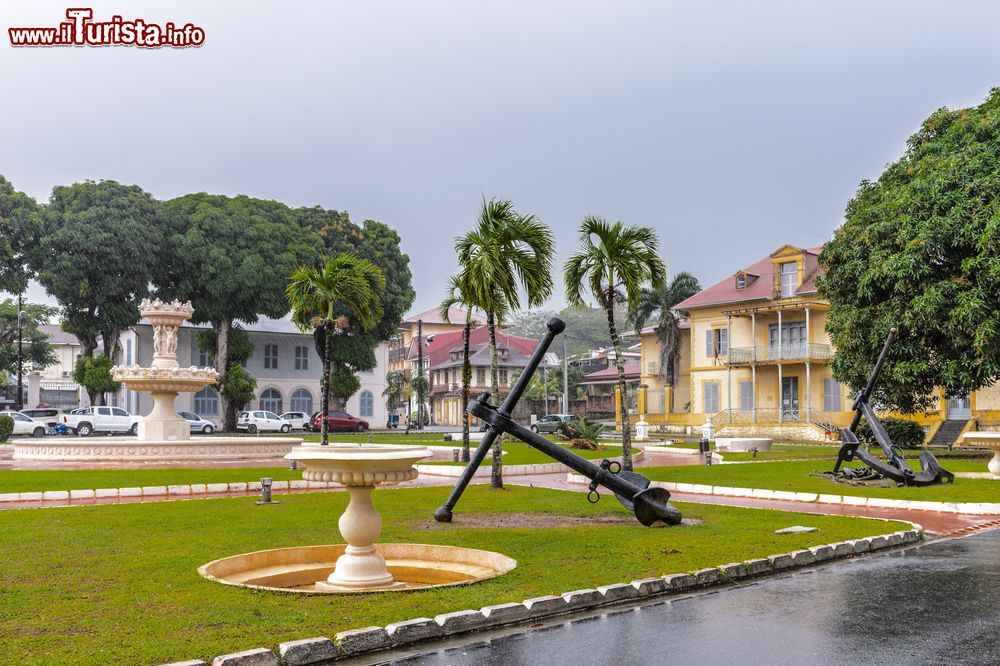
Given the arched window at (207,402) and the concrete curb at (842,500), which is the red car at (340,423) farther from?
the concrete curb at (842,500)

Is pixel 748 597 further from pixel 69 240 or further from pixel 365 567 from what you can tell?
pixel 69 240

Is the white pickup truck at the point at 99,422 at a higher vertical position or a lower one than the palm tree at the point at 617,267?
lower

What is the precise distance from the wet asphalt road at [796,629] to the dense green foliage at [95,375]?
151 ft

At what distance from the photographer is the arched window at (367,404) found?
66.2 meters

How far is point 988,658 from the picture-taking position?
21.2 ft

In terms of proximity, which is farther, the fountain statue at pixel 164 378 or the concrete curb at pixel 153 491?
the fountain statue at pixel 164 378

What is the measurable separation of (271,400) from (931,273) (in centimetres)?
4674

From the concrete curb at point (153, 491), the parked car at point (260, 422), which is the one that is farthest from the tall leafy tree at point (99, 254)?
the concrete curb at point (153, 491)

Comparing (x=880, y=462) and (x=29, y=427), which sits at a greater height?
(x=880, y=462)

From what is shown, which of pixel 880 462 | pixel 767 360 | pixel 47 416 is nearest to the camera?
pixel 880 462

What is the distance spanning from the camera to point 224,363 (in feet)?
177

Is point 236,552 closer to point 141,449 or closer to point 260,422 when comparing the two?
point 141,449

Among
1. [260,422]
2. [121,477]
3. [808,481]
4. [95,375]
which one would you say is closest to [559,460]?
[808,481]

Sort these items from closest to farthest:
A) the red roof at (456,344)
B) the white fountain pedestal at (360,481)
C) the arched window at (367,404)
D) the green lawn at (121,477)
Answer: the white fountain pedestal at (360,481), the green lawn at (121,477), the arched window at (367,404), the red roof at (456,344)
